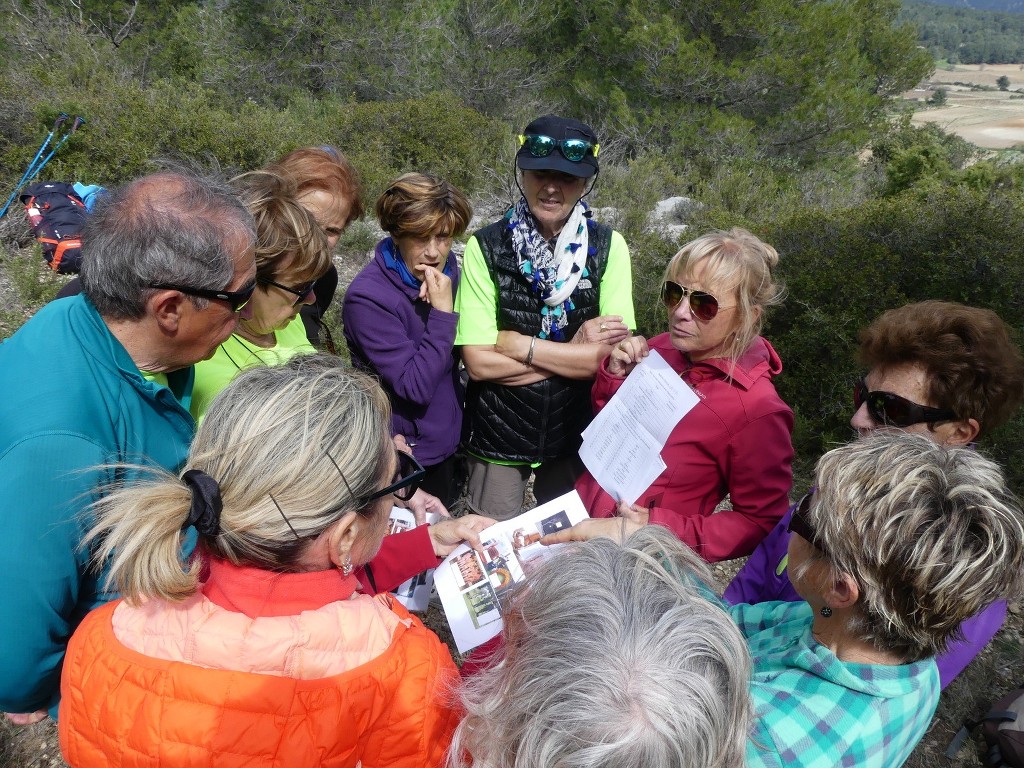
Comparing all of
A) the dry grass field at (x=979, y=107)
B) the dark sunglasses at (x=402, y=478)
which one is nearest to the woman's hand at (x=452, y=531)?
the dark sunglasses at (x=402, y=478)

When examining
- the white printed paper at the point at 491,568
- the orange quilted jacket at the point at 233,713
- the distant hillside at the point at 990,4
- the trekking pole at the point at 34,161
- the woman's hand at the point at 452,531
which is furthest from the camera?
the distant hillside at the point at 990,4

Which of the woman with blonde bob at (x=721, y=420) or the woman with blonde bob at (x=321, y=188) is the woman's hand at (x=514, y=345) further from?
the woman with blonde bob at (x=321, y=188)

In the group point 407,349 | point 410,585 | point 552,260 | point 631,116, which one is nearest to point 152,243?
point 407,349

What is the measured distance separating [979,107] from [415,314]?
69748 mm

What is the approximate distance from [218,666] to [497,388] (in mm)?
1612

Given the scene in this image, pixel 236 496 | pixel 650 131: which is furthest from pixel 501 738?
pixel 650 131

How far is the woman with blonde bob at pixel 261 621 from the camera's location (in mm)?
1105

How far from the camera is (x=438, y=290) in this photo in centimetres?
254

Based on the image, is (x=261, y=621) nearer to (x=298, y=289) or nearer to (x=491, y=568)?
(x=491, y=568)

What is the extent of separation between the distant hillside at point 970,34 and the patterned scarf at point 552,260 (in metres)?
109

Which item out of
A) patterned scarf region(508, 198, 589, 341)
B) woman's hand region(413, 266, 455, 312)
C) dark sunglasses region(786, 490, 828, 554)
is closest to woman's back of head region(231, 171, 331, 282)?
woman's hand region(413, 266, 455, 312)

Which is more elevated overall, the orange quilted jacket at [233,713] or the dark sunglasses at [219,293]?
the dark sunglasses at [219,293]

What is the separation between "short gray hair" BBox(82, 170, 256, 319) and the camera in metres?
1.48

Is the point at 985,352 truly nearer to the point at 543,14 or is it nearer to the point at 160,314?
the point at 160,314
